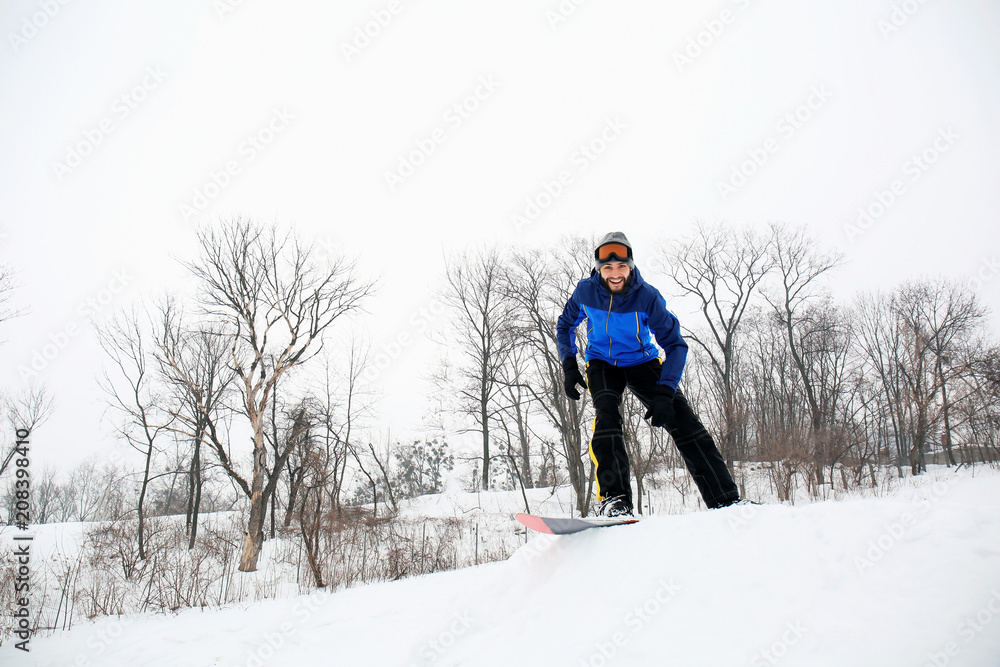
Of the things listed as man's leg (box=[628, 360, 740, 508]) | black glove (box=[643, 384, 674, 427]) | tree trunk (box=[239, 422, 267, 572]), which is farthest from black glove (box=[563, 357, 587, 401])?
tree trunk (box=[239, 422, 267, 572])

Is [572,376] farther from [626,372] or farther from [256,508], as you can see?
[256,508]

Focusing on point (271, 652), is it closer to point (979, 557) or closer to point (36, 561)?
point (979, 557)

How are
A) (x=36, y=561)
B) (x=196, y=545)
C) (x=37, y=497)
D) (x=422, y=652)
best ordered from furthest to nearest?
(x=37, y=497), (x=196, y=545), (x=36, y=561), (x=422, y=652)

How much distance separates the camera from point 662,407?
9.61 feet

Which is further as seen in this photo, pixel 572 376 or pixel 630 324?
pixel 572 376

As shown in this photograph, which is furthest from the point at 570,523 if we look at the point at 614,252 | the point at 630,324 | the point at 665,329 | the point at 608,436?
the point at 614,252

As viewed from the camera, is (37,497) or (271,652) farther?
(37,497)

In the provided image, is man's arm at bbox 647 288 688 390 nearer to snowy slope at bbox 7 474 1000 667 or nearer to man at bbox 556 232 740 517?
man at bbox 556 232 740 517

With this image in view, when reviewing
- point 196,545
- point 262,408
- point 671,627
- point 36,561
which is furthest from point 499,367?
point 671,627

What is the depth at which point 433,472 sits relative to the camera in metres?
40.0

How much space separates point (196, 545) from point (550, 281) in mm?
15602

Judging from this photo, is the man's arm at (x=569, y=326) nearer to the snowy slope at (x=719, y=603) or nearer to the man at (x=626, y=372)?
the man at (x=626, y=372)

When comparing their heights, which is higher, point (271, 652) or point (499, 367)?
point (499, 367)

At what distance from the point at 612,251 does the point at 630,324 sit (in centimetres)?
55
